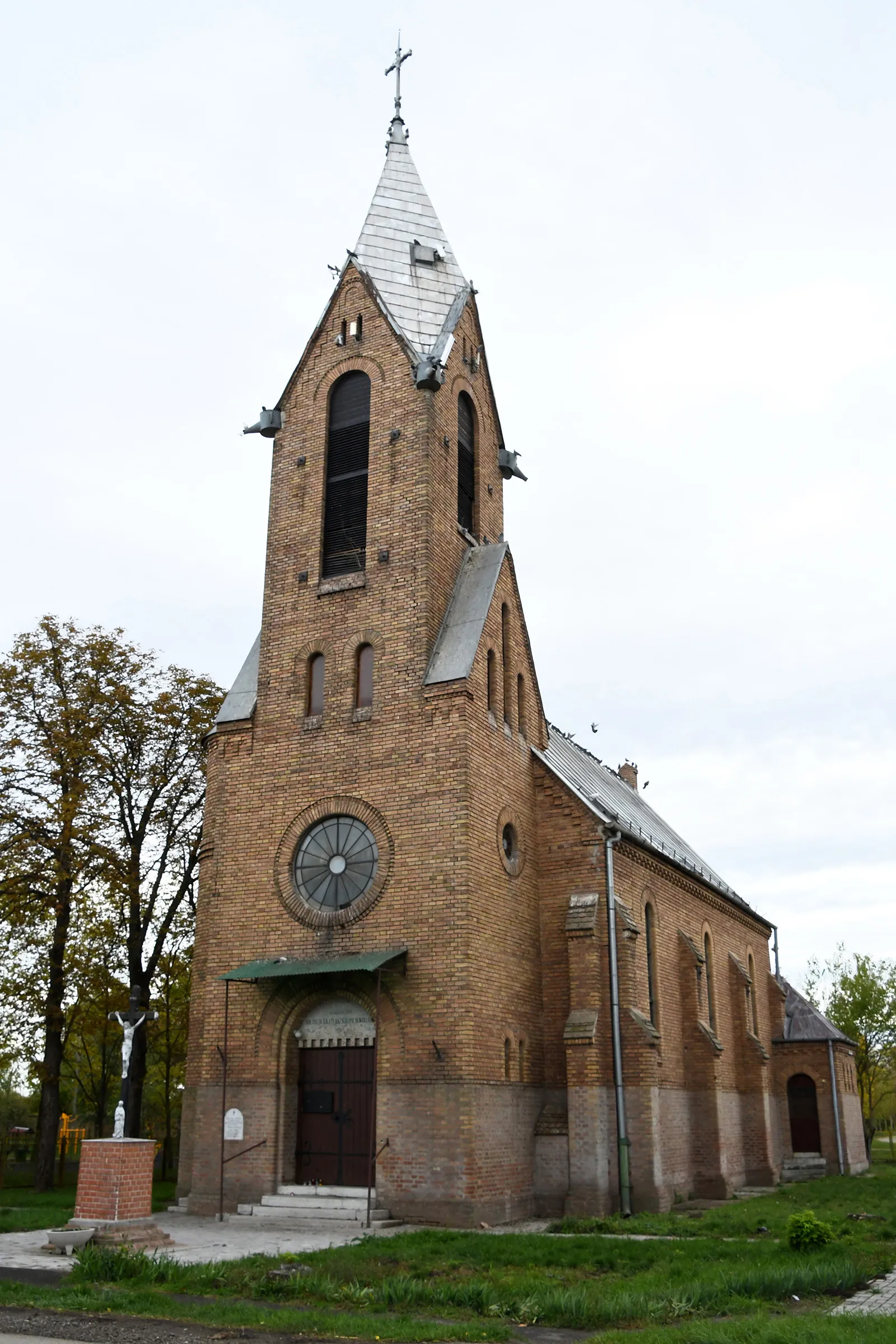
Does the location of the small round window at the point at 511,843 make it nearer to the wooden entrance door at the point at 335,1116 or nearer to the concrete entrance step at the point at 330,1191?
the wooden entrance door at the point at 335,1116

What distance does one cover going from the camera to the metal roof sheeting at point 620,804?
80.4 ft

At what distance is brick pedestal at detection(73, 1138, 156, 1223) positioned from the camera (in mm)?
16047

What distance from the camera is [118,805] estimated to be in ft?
102

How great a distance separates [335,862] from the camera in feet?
69.6

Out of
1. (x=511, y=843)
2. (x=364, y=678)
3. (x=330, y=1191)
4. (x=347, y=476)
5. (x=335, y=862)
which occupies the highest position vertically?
(x=347, y=476)

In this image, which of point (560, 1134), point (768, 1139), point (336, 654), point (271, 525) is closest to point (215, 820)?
point (336, 654)

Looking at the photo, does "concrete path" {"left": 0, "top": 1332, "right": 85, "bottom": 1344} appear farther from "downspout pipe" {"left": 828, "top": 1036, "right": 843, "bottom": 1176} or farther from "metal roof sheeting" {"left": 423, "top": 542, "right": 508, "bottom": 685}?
"downspout pipe" {"left": 828, "top": 1036, "right": 843, "bottom": 1176}

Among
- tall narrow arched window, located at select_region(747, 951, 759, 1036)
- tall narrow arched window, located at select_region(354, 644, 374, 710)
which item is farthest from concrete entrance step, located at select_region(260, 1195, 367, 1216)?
tall narrow arched window, located at select_region(747, 951, 759, 1036)

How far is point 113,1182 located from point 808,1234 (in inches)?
366

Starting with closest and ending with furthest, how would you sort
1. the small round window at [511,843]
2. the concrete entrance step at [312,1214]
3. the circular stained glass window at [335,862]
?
the concrete entrance step at [312,1214] → the circular stained glass window at [335,862] → the small round window at [511,843]

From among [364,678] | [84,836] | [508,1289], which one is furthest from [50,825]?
[508,1289]

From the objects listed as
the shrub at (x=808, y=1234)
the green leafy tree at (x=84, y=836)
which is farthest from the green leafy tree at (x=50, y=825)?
the shrub at (x=808, y=1234)

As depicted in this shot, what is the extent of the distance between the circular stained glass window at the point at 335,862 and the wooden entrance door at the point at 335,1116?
2.64 metres

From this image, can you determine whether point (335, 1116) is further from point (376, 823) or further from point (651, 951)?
point (651, 951)
